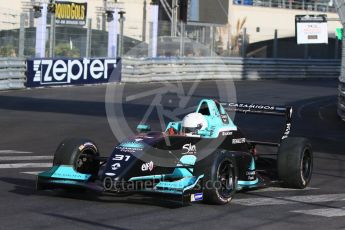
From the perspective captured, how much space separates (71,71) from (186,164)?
20.4 meters

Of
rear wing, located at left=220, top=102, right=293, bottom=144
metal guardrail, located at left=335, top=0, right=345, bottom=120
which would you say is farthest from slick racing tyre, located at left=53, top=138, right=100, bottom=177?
metal guardrail, located at left=335, top=0, right=345, bottom=120

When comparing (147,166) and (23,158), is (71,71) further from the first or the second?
(147,166)

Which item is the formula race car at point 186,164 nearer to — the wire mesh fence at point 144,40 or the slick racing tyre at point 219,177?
the slick racing tyre at point 219,177

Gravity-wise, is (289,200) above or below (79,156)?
below

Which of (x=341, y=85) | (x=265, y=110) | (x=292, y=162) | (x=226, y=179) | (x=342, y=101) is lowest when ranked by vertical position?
(x=226, y=179)

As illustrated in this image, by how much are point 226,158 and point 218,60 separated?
28.6 metres

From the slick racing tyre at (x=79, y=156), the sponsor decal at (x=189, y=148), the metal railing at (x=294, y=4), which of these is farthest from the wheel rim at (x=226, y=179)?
the metal railing at (x=294, y=4)

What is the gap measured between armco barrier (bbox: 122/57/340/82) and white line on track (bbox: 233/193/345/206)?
901 inches

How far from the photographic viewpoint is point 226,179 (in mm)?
8477

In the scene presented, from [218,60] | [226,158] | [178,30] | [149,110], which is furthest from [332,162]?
[178,30]

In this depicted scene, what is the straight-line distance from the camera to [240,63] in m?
38.6

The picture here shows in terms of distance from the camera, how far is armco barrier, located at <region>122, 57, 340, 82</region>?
105ft

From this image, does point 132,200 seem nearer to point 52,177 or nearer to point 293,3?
point 52,177

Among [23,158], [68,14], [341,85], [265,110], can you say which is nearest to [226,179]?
[265,110]
